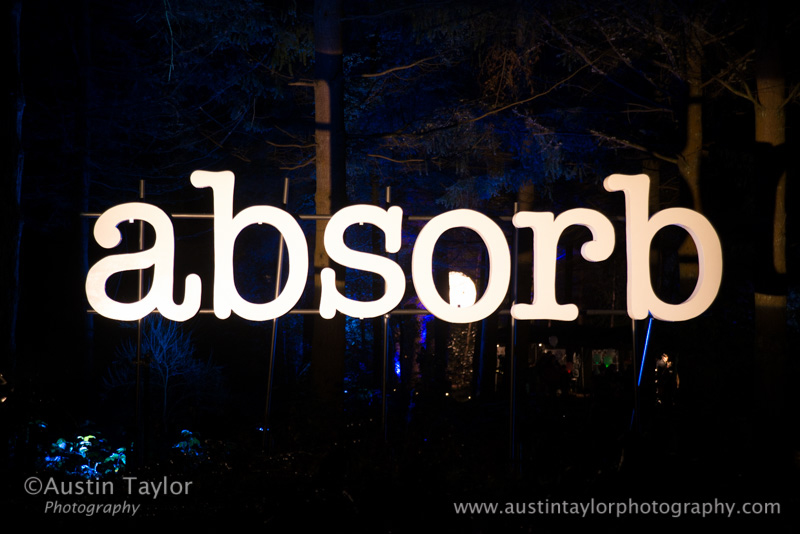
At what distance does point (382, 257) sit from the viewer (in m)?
6.76

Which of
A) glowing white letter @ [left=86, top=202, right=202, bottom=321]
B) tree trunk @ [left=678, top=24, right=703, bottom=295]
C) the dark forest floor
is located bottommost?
the dark forest floor

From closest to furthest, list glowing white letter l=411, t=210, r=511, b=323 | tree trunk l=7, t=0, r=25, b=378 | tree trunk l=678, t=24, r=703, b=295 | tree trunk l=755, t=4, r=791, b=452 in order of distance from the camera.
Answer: tree trunk l=7, t=0, r=25, b=378 → glowing white letter l=411, t=210, r=511, b=323 → tree trunk l=755, t=4, r=791, b=452 → tree trunk l=678, t=24, r=703, b=295

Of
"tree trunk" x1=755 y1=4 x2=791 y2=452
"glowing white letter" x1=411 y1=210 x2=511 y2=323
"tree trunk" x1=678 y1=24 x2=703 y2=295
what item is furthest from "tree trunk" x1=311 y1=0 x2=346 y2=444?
"tree trunk" x1=678 y1=24 x2=703 y2=295

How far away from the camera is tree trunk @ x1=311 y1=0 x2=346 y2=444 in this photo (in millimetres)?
8539

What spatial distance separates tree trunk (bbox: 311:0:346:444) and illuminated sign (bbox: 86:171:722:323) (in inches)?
69.6

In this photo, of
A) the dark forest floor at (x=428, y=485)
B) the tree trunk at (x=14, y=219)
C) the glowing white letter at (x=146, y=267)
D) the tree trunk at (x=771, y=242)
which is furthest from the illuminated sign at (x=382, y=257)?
the tree trunk at (x=771, y=242)

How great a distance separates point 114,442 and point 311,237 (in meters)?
12.9

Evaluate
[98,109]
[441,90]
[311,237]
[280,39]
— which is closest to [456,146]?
[441,90]

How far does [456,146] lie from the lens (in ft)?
Result: 37.9

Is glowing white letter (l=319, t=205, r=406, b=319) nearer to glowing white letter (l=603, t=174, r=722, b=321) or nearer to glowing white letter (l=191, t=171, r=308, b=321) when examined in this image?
glowing white letter (l=191, t=171, r=308, b=321)

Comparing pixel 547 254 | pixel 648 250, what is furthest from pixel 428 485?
pixel 648 250

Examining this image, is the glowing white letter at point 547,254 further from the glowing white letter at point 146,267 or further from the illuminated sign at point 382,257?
the glowing white letter at point 146,267

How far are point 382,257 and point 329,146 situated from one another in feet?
8.19

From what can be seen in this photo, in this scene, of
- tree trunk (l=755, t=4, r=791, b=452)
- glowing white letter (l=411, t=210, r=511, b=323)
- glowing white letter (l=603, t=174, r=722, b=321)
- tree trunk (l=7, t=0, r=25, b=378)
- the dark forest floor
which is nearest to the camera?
the dark forest floor
